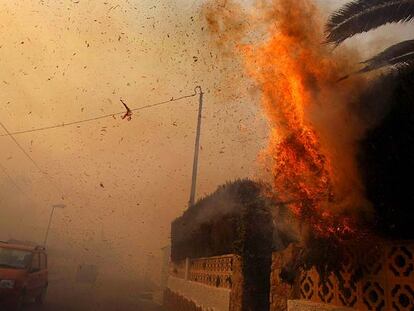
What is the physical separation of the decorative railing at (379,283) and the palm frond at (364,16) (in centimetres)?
448

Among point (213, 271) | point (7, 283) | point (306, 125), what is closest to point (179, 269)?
point (213, 271)

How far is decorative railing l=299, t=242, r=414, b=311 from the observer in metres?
3.90

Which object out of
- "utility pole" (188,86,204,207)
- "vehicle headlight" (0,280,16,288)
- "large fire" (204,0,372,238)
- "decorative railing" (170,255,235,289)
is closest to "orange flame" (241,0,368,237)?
"large fire" (204,0,372,238)

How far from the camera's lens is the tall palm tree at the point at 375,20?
7.29m

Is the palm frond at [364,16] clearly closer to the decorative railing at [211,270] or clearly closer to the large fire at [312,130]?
the large fire at [312,130]

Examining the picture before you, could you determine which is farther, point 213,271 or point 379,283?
point 213,271

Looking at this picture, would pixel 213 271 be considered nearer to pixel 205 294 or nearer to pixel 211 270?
pixel 211 270

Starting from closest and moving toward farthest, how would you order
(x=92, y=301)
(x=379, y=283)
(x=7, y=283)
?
(x=379, y=283) → (x=7, y=283) → (x=92, y=301)

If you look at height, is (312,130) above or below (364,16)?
below

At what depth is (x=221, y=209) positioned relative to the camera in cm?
1101

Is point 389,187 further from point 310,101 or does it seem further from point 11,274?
point 11,274

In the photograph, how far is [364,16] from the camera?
25.2 feet

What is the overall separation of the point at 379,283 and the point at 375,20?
5.43 metres

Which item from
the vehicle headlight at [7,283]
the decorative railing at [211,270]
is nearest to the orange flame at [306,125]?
the decorative railing at [211,270]
